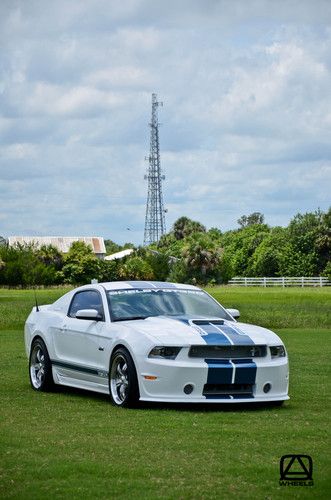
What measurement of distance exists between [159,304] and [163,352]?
1566 millimetres

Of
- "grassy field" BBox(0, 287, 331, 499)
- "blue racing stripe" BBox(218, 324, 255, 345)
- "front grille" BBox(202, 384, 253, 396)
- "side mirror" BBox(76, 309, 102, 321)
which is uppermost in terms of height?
"side mirror" BBox(76, 309, 102, 321)

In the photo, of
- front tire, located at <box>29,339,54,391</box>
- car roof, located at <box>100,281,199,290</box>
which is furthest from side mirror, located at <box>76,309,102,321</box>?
front tire, located at <box>29,339,54,391</box>

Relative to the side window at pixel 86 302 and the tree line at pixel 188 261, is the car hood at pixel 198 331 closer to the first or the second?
the side window at pixel 86 302

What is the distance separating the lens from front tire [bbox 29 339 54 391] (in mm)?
15641

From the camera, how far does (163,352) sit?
42.9ft

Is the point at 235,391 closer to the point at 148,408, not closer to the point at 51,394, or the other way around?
the point at 148,408

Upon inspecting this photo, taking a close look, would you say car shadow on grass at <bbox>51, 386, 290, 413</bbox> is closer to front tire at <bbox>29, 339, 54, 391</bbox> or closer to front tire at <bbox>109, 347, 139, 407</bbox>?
front tire at <bbox>109, 347, 139, 407</bbox>

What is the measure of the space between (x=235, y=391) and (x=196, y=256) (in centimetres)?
10591

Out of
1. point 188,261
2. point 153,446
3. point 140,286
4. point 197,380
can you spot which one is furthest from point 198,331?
point 188,261

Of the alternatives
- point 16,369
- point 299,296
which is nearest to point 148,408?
point 16,369

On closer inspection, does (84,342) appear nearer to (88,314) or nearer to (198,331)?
(88,314)

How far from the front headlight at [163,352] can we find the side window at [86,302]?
1711 millimetres

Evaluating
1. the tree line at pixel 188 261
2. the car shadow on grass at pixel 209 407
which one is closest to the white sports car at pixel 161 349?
the car shadow on grass at pixel 209 407

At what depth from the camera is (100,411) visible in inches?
513
